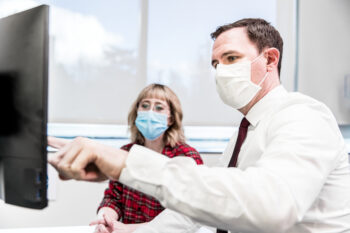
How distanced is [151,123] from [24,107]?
1.24m

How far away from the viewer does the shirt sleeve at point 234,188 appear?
0.53m

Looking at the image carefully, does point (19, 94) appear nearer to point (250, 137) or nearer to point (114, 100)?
point (250, 137)

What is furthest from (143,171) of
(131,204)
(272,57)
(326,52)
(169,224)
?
(326,52)

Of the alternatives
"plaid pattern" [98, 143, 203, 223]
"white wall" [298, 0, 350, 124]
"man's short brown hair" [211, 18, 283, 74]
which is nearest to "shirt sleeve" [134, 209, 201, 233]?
"plaid pattern" [98, 143, 203, 223]

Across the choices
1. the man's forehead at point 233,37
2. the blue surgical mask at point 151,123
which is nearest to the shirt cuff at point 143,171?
the man's forehead at point 233,37

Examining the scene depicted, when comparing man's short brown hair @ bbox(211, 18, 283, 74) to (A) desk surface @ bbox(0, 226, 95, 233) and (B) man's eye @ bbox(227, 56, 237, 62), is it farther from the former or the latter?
(A) desk surface @ bbox(0, 226, 95, 233)

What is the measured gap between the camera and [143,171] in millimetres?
569

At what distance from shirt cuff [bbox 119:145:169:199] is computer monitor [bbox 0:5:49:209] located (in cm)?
14

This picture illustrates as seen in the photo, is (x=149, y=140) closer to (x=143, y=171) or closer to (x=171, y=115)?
(x=171, y=115)

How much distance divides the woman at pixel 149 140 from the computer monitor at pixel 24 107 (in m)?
1.06

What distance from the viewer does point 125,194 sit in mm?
1752

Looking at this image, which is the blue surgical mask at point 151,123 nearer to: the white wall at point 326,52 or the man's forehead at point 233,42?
the man's forehead at point 233,42

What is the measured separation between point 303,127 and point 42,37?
554 mm

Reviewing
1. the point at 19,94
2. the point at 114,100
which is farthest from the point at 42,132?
the point at 114,100
